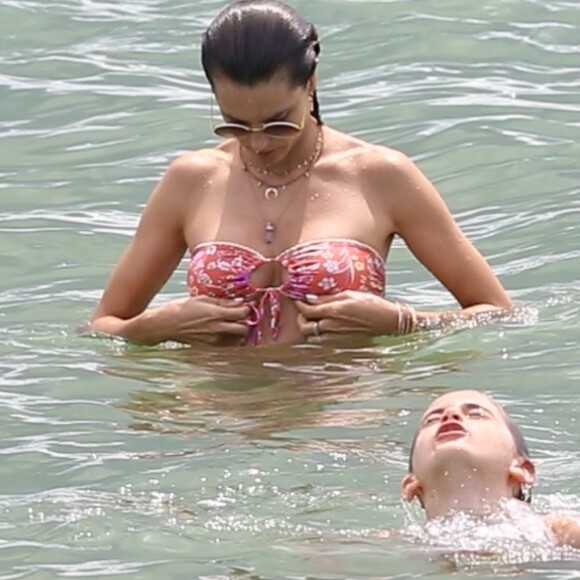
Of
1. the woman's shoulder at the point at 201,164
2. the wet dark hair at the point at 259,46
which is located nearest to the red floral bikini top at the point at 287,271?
the woman's shoulder at the point at 201,164

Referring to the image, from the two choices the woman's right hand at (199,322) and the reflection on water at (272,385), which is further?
the woman's right hand at (199,322)

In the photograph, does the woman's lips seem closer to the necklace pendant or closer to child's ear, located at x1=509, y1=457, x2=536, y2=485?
child's ear, located at x1=509, y1=457, x2=536, y2=485

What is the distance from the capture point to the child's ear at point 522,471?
5965mm

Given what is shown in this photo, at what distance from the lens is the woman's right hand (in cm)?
748

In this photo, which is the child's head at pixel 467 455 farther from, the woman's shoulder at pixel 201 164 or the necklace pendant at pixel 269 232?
the woman's shoulder at pixel 201 164

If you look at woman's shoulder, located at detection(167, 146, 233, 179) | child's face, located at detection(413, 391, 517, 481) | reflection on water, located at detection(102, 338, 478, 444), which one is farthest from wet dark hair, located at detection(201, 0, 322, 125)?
child's face, located at detection(413, 391, 517, 481)

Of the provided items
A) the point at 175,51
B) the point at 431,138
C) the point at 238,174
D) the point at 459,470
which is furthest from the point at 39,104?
the point at 459,470

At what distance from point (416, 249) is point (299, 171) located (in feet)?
1.57

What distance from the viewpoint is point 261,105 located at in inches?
281

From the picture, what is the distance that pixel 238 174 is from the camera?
7750 mm

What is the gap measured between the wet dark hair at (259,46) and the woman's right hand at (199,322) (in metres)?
0.78

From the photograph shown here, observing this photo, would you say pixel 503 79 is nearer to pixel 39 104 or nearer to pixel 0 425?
pixel 39 104

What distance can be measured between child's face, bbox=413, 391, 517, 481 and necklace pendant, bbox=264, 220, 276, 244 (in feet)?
5.33

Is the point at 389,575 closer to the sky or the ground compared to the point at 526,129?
closer to the ground
